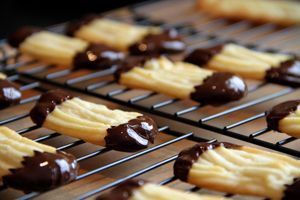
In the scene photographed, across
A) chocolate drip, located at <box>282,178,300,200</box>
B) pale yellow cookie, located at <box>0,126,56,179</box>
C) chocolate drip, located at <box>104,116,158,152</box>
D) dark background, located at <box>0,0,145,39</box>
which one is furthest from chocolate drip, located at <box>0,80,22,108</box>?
dark background, located at <box>0,0,145,39</box>

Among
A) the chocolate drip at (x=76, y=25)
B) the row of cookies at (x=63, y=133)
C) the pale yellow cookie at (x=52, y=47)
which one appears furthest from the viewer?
the chocolate drip at (x=76, y=25)

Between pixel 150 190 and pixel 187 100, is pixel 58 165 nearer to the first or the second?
pixel 150 190

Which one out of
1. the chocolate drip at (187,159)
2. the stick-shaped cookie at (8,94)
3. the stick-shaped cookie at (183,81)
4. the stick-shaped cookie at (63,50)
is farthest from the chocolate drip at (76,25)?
the chocolate drip at (187,159)

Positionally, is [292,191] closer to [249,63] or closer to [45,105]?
[45,105]

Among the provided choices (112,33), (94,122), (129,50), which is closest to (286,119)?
(94,122)

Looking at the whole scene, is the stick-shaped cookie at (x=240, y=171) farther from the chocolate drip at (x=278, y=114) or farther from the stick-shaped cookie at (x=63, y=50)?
the stick-shaped cookie at (x=63, y=50)

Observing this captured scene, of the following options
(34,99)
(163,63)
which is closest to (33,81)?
(34,99)

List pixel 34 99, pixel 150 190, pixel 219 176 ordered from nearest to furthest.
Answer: pixel 150 190 → pixel 219 176 → pixel 34 99
